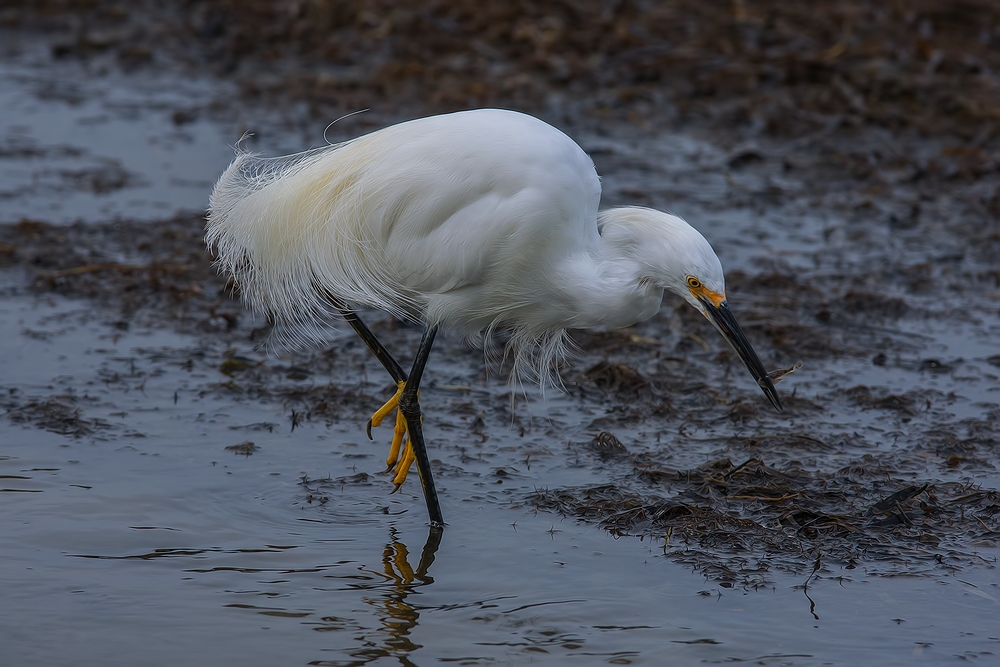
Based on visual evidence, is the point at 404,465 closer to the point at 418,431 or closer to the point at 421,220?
the point at 418,431

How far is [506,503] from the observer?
4848 millimetres

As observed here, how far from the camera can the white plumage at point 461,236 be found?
4426 mm

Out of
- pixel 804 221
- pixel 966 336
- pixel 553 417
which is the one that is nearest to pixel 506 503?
pixel 553 417

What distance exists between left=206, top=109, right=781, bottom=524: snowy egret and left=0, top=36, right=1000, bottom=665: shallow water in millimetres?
417

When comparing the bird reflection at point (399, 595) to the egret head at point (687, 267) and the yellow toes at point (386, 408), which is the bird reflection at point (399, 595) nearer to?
the yellow toes at point (386, 408)

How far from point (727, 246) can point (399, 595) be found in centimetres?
435

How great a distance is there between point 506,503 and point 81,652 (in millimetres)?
1829

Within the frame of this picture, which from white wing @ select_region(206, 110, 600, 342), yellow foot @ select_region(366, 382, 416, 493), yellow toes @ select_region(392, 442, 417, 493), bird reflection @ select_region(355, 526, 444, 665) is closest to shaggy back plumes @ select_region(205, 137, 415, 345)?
white wing @ select_region(206, 110, 600, 342)

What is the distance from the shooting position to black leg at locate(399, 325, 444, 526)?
4.64m

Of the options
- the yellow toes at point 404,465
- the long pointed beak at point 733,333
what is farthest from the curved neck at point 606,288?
the yellow toes at point 404,465

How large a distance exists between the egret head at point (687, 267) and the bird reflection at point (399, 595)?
4.52 ft

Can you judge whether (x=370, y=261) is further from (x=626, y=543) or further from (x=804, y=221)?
(x=804, y=221)

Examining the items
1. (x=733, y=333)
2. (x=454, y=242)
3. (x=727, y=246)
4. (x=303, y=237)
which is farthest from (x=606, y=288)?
(x=727, y=246)

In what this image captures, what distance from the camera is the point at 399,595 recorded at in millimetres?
4172
